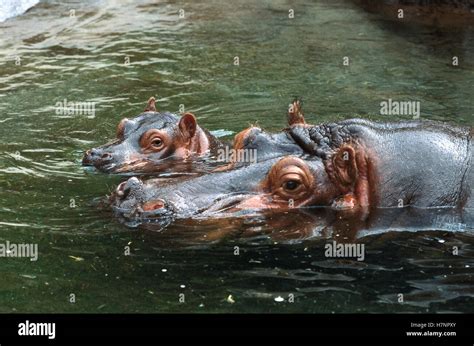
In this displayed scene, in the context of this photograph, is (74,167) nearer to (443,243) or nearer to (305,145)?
(305,145)

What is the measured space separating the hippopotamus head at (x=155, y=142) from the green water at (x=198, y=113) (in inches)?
16.4

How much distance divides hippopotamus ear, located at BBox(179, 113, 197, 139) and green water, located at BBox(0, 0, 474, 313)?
90 centimetres

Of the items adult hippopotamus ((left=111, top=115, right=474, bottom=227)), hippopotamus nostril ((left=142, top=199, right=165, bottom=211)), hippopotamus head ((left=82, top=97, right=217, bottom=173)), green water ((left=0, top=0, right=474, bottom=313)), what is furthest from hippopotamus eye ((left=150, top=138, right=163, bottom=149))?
hippopotamus nostril ((left=142, top=199, right=165, bottom=211))

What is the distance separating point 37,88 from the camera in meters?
11.0

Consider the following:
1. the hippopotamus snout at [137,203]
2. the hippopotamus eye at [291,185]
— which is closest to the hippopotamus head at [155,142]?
the hippopotamus snout at [137,203]

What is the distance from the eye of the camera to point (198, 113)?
10531mm

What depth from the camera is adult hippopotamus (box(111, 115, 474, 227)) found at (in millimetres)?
6309

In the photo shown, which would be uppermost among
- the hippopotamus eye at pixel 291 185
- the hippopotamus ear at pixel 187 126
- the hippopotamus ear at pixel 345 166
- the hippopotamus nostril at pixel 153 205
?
the hippopotamus ear at pixel 187 126

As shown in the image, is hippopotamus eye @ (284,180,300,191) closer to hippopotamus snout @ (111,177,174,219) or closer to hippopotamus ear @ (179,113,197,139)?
hippopotamus snout @ (111,177,174,219)

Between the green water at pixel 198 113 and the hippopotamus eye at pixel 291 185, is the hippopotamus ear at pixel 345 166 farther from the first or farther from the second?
the green water at pixel 198 113

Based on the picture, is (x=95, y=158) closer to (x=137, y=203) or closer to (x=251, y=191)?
(x=137, y=203)

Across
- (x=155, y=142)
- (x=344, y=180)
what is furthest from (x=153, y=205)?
(x=155, y=142)

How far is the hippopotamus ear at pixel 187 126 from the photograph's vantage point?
354 inches

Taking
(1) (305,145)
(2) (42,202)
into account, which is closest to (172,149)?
(2) (42,202)
